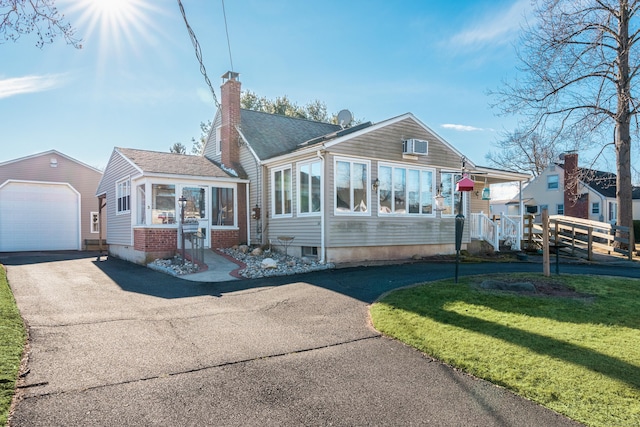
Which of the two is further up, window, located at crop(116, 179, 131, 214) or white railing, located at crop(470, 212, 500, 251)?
window, located at crop(116, 179, 131, 214)

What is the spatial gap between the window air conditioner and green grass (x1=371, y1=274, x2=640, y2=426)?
628cm

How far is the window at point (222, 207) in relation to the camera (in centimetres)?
1470

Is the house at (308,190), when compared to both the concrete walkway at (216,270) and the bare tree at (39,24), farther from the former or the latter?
the bare tree at (39,24)

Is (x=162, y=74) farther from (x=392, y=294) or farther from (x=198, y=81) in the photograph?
(x=392, y=294)

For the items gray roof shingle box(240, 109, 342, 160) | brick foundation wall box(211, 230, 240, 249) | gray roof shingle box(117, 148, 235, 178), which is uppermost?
gray roof shingle box(240, 109, 342, 160)

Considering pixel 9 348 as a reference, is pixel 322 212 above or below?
above

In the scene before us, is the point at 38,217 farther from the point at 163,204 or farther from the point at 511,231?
the point at 511,231

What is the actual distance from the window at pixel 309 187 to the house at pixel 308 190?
31mm

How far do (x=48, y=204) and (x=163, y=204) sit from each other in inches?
481

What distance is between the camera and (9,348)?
453 cm

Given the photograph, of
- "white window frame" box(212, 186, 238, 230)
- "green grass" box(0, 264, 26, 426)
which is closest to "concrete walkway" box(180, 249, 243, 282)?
"white window frame" box(212, 186, 238, 230)

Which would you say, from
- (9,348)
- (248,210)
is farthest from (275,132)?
(9,348)

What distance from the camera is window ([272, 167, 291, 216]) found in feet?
44.5

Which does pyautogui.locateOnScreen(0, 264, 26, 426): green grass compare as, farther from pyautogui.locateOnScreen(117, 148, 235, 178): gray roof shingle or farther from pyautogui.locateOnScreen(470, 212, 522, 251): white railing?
pyautogui.locateOnScreen(470, 212, 522, 251): white railing
